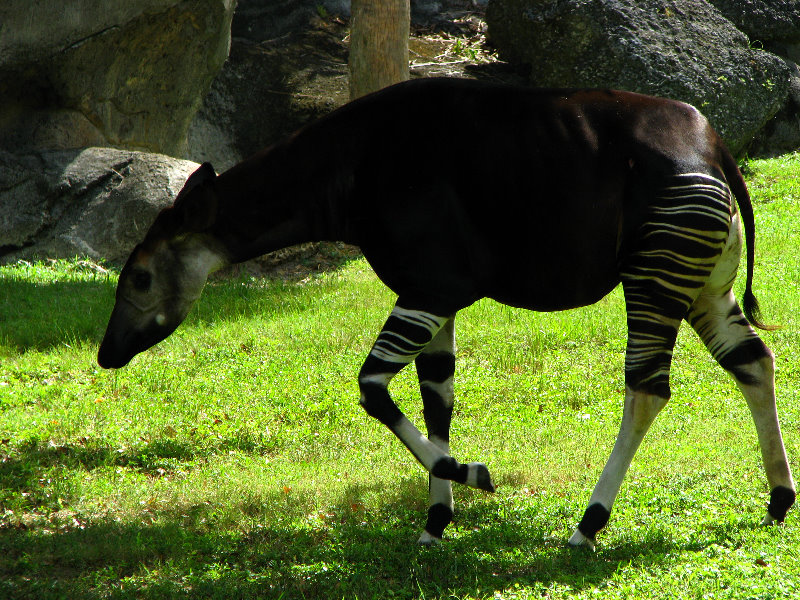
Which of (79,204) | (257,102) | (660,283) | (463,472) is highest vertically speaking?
(660,283)

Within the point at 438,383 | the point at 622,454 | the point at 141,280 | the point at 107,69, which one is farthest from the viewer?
the point at 107,69

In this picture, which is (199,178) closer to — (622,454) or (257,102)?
(622,454)

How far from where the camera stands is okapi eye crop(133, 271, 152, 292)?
3.95 m

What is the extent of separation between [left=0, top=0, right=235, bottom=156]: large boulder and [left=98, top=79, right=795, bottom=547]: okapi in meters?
5.74

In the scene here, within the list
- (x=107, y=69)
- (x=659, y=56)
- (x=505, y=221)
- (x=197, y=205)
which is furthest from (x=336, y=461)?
(x=659, y=56)

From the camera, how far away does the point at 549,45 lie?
1164 centimetres

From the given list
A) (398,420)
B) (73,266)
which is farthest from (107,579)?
(73,266)

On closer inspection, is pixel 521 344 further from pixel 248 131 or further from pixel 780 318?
pixel 248 131

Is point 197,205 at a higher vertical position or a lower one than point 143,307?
higher

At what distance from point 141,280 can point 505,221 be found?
1659 millimetres

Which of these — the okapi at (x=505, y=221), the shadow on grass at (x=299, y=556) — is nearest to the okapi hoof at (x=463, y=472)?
the okapi at (x=505, y=221)

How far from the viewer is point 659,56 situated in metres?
11.0

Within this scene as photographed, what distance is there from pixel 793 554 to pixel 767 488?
0.82 metres

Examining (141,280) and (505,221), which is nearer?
(505,221)
